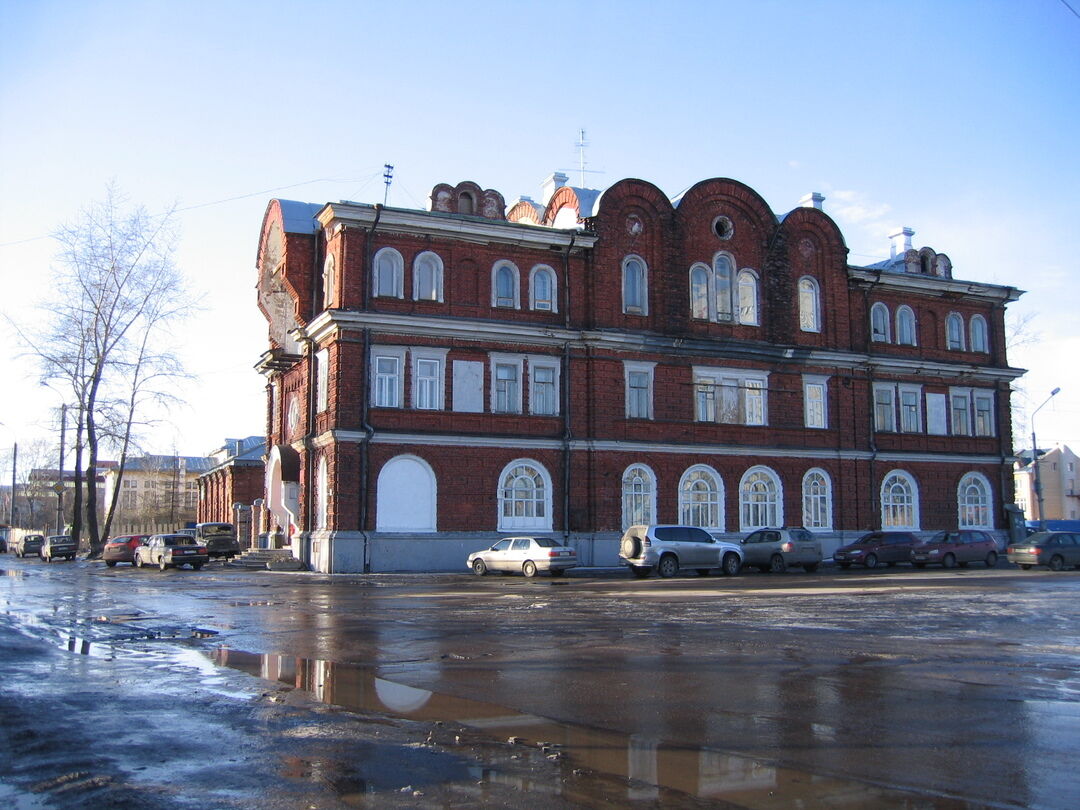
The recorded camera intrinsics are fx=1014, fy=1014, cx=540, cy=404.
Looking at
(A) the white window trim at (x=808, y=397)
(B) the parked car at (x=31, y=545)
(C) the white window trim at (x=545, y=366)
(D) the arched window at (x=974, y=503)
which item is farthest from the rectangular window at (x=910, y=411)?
(B) the parked car at (x=31, y=545)

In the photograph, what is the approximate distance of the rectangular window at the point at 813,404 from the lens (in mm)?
41406

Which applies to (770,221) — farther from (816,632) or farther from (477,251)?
(816,632)

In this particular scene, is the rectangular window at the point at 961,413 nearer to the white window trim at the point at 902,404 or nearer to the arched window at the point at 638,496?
the white window trim at the point at 902,404

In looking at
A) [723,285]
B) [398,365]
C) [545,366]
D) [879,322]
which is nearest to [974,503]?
[879,322]

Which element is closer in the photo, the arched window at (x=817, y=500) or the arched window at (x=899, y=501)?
the arched window at (x=817, y=500)

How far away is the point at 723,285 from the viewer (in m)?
40.5

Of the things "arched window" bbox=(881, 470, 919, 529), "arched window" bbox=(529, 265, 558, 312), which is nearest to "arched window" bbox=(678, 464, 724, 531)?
"arched window" bbox=(881, 470, 919, 529)

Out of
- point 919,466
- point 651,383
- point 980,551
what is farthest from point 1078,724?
point 919,466

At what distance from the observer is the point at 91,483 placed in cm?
A: 5128

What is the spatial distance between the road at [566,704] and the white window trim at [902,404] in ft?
82.9

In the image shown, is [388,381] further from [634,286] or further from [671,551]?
[671,551]

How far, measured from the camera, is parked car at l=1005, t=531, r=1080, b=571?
35.9 metres

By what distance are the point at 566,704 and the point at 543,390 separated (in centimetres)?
2787

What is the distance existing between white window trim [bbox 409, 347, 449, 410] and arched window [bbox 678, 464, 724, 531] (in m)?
10.0
